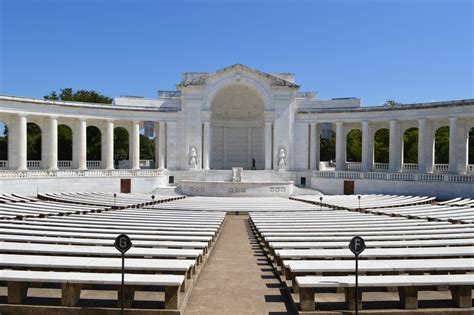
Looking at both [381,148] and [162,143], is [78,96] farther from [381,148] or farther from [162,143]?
[381,148]

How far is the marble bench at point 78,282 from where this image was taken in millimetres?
9453

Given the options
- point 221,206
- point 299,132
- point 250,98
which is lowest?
point 221,206

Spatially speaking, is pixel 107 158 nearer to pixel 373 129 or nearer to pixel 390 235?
pixel 373 129

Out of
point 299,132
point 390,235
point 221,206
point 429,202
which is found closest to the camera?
point 390,235

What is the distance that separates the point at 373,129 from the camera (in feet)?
194

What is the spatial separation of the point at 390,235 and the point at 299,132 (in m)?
42.4

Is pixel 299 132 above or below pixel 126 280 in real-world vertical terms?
above

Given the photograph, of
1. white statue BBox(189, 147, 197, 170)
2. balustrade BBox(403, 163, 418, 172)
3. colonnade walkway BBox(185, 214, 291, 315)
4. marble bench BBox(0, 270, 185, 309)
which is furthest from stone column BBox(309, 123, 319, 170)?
marble bench BBox(0, 270, 185, 309)

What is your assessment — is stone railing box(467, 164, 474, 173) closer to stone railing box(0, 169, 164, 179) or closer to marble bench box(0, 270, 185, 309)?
stone railing box(0, 169, 164, 179)

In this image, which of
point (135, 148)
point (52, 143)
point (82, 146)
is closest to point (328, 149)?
point (135, 148)

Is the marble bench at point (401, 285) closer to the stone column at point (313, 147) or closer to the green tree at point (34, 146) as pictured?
the stone column at point (313, 147)

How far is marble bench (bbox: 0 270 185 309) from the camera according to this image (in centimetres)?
945

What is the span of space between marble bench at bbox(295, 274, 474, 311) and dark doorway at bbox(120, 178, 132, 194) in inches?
1752

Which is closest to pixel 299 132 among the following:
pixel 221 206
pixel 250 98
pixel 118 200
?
pixel 250 98
